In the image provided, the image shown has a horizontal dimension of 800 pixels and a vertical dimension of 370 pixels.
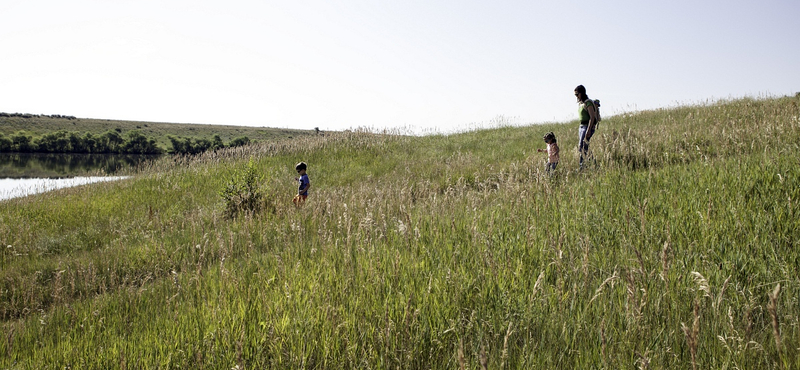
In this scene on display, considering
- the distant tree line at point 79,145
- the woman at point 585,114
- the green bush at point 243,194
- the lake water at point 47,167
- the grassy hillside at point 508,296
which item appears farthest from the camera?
the distant tree line at point 79,145

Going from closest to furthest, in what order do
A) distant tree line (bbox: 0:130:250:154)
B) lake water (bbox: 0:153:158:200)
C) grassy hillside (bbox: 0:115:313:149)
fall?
lake water (bbox: 0:153:158:200), distant tree line (bbox: 0:130:250:154), grassy hillside (bbox: 0:115:313:149)

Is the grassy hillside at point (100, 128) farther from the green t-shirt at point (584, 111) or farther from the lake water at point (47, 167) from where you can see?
the green t-shirt at point (584, 111)

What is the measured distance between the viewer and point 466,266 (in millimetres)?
3150

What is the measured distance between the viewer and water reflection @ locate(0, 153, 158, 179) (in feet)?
175

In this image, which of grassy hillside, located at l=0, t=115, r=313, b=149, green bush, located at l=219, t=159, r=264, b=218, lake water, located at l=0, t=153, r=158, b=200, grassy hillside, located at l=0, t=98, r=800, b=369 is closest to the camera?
grassy hillside, located at l=0, t=98, r=800, b=369

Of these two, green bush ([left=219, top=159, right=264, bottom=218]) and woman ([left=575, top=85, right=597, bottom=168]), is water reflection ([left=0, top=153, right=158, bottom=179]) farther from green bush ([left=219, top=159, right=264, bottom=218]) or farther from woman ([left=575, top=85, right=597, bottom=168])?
woman ([left=575, top=85, right=597, bottom=168])

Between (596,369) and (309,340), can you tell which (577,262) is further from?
(309,340)

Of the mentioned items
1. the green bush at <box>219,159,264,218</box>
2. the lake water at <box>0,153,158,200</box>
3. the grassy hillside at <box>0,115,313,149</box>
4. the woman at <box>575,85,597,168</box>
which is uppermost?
the grassy hillside at <box>0,115,313,149</box>

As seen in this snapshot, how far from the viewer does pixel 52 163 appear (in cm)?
6681

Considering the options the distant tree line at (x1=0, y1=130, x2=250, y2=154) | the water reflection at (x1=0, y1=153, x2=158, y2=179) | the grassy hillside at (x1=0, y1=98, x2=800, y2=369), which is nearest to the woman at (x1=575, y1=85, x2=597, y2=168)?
the grassy hillside at (x1=0, y1=98, x2=800, y2=369)

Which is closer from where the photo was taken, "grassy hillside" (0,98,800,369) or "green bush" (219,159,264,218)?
"grassy hillside" (0,98,800,369)

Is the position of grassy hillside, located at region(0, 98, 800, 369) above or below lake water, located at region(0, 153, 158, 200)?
above

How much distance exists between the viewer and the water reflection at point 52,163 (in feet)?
175

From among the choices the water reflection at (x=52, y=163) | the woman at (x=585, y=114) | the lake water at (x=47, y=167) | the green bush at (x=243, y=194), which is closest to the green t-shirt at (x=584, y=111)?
the woman at (x=585, y=114)
